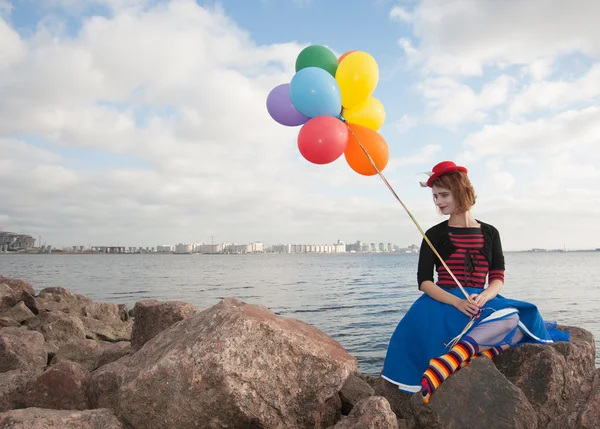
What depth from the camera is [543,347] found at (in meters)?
3.95

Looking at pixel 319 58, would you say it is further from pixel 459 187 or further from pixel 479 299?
pixel 479 299

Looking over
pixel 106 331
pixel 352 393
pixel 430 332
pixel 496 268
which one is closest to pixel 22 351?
pixel 106 331

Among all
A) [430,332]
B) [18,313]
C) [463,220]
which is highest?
[463,220]

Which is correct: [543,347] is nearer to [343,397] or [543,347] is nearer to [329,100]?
[343,397]

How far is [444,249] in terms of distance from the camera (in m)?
4.29

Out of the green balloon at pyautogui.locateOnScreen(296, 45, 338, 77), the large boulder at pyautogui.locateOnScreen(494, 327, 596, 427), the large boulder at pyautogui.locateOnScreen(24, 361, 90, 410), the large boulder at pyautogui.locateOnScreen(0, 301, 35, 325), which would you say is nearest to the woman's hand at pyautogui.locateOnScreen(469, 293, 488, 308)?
the large boulder at pyautogui.locateOnScreen(494, 327, 596, 427)

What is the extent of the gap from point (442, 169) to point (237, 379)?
2.62m

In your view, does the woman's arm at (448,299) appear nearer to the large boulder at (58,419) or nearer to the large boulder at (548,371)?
the large boulder at (548,371)

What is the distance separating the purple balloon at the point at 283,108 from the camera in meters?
5.64

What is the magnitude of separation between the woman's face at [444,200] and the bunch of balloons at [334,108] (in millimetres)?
1025

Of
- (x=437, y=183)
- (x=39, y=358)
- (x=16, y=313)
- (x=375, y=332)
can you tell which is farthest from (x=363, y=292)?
(x=437, y=183)

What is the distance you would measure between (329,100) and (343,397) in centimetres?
316

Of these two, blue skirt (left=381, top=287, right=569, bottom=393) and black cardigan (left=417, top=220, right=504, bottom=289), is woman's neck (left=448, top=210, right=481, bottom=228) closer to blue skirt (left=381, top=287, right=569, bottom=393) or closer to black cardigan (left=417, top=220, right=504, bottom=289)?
black cardigan (left=417, top=220, right=504, bottom=289)

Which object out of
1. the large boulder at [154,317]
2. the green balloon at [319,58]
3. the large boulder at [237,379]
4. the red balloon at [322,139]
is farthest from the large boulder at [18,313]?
the green balloon at [319,58]
